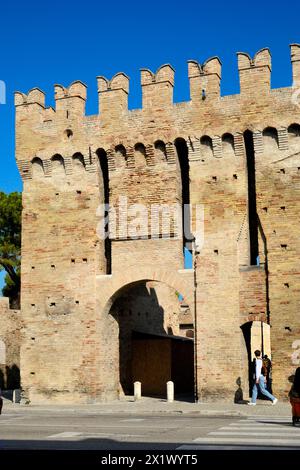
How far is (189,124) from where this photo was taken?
21000mm

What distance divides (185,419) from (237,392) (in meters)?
4.32

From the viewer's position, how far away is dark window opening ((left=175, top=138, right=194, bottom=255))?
20844 millimetres

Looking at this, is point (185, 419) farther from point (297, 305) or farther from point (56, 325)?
point (56, 325)

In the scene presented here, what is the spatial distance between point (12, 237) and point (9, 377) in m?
9.14

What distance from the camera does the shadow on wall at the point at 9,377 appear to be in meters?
29.3

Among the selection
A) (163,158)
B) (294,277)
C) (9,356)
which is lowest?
(9,356)

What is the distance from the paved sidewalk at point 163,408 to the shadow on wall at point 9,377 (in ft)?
25.1

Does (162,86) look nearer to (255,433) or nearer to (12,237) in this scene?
(255,433)

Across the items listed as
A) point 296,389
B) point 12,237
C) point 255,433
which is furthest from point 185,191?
point 12,237

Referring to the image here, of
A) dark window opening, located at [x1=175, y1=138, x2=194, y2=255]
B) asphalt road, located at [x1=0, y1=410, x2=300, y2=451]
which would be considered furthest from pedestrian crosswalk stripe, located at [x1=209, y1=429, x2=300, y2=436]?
dark window opening, located at [x1=175, y1=138, x2=194, y2=255]

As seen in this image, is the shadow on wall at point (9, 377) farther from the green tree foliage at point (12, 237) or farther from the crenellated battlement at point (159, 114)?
the crenellated battlement at point (159, 114)

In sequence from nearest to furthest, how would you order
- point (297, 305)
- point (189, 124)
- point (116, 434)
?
1. point (116, 434)
2. point (297, 305)
3. point (189, 124)

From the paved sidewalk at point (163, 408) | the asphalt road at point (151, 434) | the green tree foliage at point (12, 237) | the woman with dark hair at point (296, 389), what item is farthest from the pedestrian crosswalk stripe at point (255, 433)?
the green tree foliage at point (12, 237)

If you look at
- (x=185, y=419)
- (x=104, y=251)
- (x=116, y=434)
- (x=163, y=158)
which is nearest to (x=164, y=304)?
(x=104, y=251)
